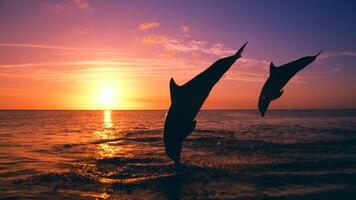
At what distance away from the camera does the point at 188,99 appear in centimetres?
900

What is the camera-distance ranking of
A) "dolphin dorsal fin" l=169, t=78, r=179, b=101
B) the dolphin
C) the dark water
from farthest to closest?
the dark water < "dolphin dorsal fin" l=169, t=78, r=179, b=101 < the dolphin

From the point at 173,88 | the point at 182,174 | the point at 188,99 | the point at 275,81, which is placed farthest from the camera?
the point at 182,174

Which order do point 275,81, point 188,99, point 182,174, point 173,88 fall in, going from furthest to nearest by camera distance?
point 182,174 < point 173,88 < point 188,99 < point 275,81

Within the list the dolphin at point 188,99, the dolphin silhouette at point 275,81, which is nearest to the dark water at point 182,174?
the dolphin at point 188,99

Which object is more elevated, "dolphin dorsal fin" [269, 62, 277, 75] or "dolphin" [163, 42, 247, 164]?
"dolphin dorsal fin" [269, 62, 277, 75]

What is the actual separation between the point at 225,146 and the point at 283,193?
12.2 meters

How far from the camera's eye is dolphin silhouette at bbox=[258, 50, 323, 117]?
8.81 metres

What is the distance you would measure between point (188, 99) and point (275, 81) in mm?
2426

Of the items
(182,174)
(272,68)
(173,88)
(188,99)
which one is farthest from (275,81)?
(182,174)

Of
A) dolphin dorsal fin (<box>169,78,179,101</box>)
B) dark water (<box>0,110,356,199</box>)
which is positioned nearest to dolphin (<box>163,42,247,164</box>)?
dolphin dorsal fin (<box>169,78,179,101</box>)

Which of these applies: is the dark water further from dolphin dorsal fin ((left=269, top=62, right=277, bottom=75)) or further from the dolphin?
dolphin dorsal fin ((left=269, top=62, right=277, bottom=75))

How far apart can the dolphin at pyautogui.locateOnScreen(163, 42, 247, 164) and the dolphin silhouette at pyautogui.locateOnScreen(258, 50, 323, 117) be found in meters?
1.36

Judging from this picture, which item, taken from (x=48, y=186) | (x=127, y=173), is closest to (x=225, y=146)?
(x=127, y=173)

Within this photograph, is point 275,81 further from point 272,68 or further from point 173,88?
point 173,88
